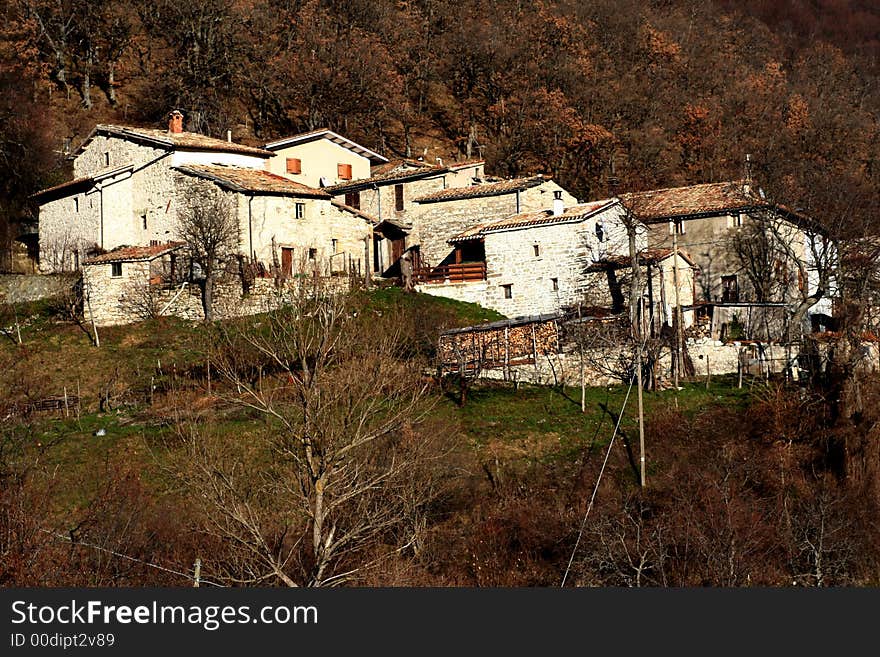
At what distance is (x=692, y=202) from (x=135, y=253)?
20.1 meters

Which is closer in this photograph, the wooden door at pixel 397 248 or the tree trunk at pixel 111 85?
the wooden door at pixel 397 248

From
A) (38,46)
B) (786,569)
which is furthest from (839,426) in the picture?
(38,46)

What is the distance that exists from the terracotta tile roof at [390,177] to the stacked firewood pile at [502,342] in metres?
13.6

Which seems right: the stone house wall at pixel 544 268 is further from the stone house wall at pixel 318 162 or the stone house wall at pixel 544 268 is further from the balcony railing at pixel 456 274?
the stone house wall at pixel 318 162

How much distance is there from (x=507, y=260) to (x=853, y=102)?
58.6 meters

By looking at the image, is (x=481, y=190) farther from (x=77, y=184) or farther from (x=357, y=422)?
(x=357, y=422)

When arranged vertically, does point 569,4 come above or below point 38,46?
above

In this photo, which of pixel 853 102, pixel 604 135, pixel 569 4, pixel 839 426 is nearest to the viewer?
pixel 839 426

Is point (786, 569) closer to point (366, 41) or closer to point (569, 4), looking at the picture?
point (366, 41)

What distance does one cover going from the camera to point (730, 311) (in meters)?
38.3

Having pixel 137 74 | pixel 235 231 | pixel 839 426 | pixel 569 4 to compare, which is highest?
pixel 569 4

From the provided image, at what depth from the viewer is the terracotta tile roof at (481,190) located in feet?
140

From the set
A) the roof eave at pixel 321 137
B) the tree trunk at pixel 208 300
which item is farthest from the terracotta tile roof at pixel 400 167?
the tree trunk at pixel 208 300

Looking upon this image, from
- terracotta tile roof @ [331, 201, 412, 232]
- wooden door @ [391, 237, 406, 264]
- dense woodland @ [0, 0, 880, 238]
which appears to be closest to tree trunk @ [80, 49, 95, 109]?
dense woodland @ [0, 0, 880, 238]
